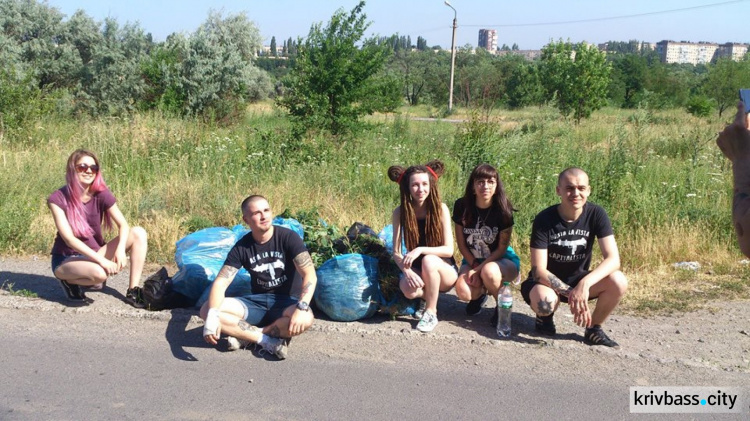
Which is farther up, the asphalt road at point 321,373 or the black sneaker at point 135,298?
the black sneaker at point 135,298

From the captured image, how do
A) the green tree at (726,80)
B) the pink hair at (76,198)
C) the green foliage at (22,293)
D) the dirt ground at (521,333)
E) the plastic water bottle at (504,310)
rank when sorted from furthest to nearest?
the green tree at (726,80) → the green foliage at (22,293) → the pink hair at (76,198) → the plastic water bottle at (504,310) → the dirt ground at (521,333)

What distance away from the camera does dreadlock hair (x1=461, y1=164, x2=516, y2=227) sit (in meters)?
5.59

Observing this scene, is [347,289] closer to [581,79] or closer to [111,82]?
[111,82]

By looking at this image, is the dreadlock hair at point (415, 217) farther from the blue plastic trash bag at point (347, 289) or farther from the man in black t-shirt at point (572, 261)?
the man in black t-shirt at point (572, 261)

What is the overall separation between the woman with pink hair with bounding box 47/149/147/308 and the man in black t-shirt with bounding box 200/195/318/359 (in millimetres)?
1165

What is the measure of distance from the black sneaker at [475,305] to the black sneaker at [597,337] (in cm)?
93

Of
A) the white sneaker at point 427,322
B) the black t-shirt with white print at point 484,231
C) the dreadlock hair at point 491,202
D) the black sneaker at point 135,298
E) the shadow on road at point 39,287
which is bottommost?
the shadow on road at point 39,287

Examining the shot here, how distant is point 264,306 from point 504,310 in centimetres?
180

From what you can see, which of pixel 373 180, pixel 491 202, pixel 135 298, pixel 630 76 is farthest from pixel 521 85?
pixel 135 298

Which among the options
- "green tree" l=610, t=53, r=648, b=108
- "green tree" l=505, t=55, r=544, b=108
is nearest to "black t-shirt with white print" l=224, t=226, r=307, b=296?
"green tree" l=505, t=55, r=544, b=108

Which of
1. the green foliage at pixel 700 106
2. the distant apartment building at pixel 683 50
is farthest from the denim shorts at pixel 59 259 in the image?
the distant apartment building at pixel 683 50

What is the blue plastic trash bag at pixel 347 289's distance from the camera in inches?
215

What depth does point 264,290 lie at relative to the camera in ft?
17.5

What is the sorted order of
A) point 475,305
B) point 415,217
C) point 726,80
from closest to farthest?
1. point 415,217
2. point 475,305
3. point 726,80
